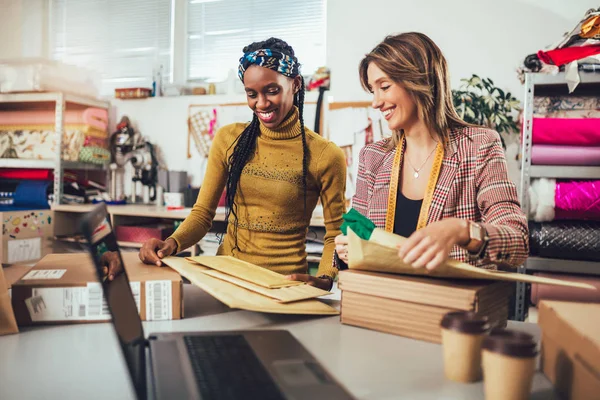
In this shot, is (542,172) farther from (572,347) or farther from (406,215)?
(572,347)

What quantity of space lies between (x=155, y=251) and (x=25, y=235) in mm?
2335

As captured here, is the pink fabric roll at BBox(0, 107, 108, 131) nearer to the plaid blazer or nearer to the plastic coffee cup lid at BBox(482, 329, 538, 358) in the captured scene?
the plaid blazer

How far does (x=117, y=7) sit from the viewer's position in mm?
3941

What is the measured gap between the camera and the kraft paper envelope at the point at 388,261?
2.87ft

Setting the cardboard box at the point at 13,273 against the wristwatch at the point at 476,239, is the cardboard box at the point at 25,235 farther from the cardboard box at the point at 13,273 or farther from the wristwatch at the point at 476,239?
the wristwatch at the point at 476,239

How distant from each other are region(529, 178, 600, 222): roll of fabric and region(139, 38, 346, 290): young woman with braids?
40.9 inches

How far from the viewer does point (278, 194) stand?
5.52ft

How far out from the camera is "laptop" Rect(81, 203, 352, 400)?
0.66 m

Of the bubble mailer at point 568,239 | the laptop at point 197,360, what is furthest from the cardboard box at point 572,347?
the bubble mailer at point 568,239

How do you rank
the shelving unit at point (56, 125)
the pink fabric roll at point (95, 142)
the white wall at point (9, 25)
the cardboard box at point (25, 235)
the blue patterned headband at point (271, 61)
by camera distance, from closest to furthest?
1. the blue patterned headband at point (271, 61)
2. the cardboard box at point (25, 235)
3. the shelving unit at point (56, 125)
4. the pink fabric roll at point (95, 142)
5. the white wall at point (9, 25)

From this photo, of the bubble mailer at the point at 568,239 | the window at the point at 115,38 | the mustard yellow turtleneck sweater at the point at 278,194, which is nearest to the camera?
the mustard yellow turtleneck sweater at the point at 278,194

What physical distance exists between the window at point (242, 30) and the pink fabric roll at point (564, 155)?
1.64 metres

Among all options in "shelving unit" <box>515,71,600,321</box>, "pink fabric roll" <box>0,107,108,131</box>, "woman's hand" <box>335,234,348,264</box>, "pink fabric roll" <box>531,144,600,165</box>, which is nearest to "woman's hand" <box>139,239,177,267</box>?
"woman's hand" <box>335,234,348,264</box>

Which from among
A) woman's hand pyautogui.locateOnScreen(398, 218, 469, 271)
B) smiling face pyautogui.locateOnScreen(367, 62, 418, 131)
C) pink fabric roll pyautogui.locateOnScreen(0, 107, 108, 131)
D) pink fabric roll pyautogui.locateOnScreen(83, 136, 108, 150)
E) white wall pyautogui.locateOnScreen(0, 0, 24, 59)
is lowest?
woman's hand pyautogui.locateOnScreen(398, 218, 469, 271)
